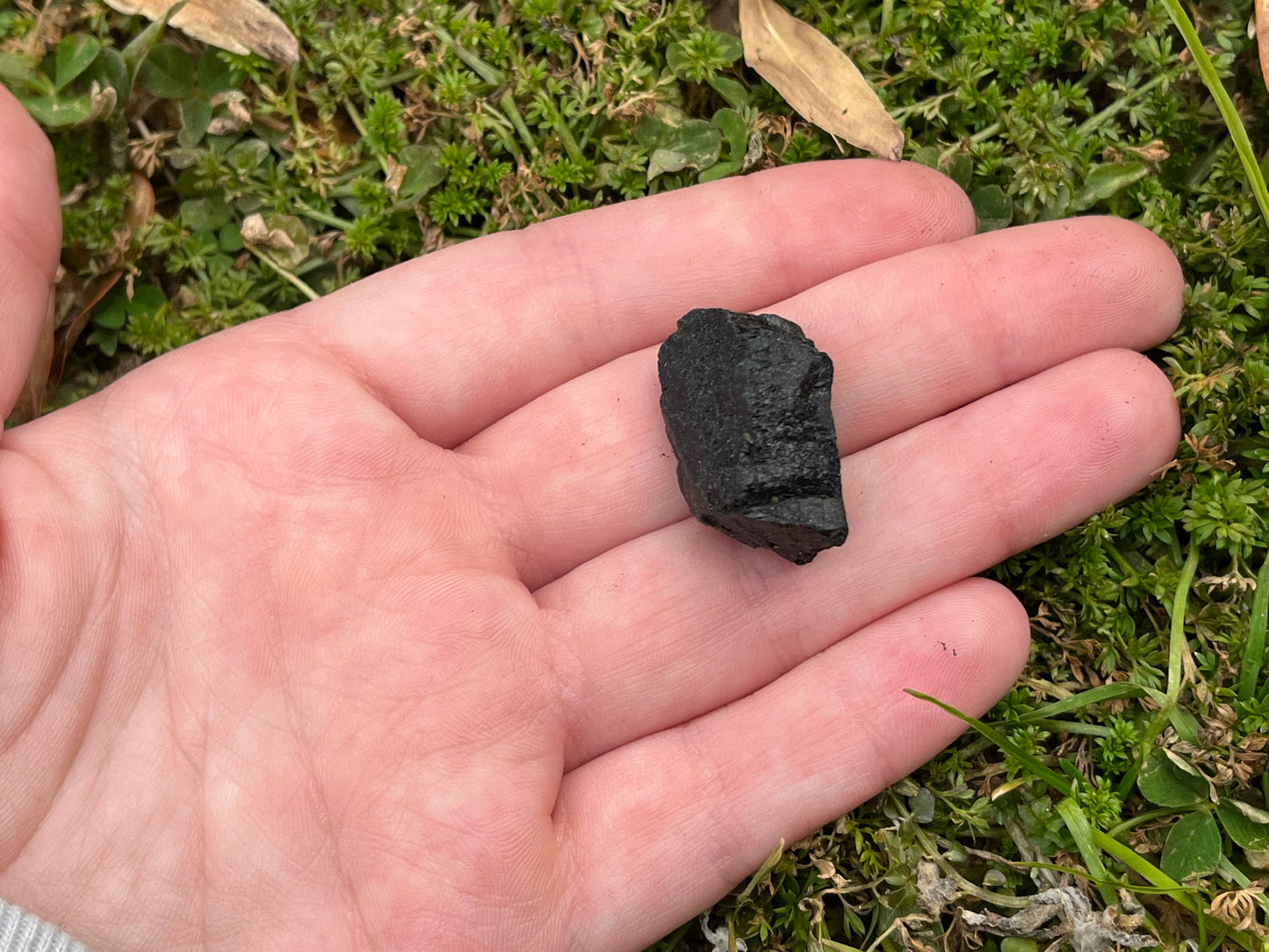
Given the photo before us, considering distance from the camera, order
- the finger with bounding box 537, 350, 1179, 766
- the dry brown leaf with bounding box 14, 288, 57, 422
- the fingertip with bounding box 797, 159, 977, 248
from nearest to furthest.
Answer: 1. the finger with bounding box 537, 350, 1179, 766
2. the fingertip with bounding box 797, 159, 977, 248
3. the dry brown leaf with bounding box 14, 288, 57, 422

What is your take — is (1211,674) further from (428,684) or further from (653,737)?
(428,684)

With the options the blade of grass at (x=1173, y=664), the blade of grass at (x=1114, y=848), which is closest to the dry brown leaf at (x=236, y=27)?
the blade of grass at (x=1114, y=848)

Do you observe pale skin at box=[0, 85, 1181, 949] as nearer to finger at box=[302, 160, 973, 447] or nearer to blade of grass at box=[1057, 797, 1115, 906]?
finger at box=[302, 160, 973, 447]

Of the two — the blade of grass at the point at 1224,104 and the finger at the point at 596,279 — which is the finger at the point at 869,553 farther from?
the blade of grass at the point at 1224,104

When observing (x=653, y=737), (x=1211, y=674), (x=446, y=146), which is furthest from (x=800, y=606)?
(x=446, y=146)

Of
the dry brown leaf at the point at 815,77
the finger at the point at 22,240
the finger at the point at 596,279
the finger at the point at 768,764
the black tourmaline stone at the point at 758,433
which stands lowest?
the finger at the point at 768,764

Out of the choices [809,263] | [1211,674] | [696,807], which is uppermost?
[809,263]

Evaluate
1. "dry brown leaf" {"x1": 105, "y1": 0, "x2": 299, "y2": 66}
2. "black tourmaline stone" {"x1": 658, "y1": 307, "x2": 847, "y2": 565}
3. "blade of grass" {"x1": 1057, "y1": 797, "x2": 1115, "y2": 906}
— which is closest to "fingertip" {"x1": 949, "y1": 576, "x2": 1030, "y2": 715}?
"blade of grass" {"x1": 1057, "y1": 797, "x2": 1115, "y2": 906}
